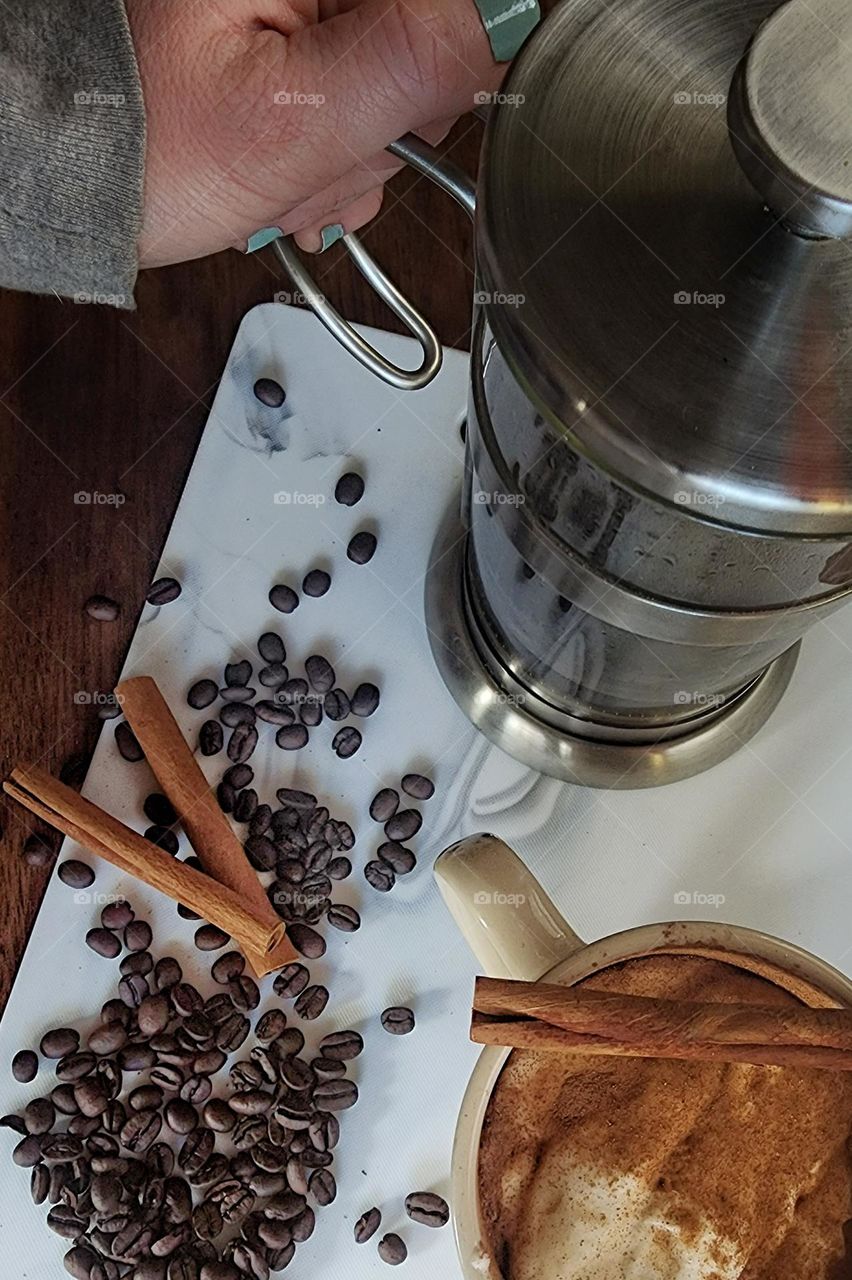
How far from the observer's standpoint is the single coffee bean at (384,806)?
76cm

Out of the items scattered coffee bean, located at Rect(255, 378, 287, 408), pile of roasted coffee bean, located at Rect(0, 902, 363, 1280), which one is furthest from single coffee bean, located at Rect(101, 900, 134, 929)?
scattered coffee bean, located at Rect(255, 378, 287, 408)

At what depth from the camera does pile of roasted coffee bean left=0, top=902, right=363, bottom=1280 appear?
0.71 metres

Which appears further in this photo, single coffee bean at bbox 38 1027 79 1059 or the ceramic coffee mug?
single coffee bean at bbox 38 1027 79 1059

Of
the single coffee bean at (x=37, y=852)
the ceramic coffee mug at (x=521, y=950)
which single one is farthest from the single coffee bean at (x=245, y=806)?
the ceramic coffee mug at (x=521, y=950)

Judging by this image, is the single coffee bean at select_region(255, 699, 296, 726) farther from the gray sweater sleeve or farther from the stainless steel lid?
the stainless steel lid

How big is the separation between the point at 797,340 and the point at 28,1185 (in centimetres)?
64

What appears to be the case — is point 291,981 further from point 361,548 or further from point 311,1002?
point 361,548

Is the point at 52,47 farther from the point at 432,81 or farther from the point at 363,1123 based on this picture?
the point at 363,1123

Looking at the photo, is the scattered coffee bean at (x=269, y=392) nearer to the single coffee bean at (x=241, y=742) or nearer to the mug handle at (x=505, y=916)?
the single coffee bean at (x=241, y=742)

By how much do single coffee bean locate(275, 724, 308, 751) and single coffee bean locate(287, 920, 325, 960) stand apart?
0.11 metres

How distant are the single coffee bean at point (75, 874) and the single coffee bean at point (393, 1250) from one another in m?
0.27

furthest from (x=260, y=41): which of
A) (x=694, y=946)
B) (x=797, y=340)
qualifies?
(x=694, y=946)

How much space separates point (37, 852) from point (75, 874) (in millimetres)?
30

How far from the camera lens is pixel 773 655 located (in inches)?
24.3
